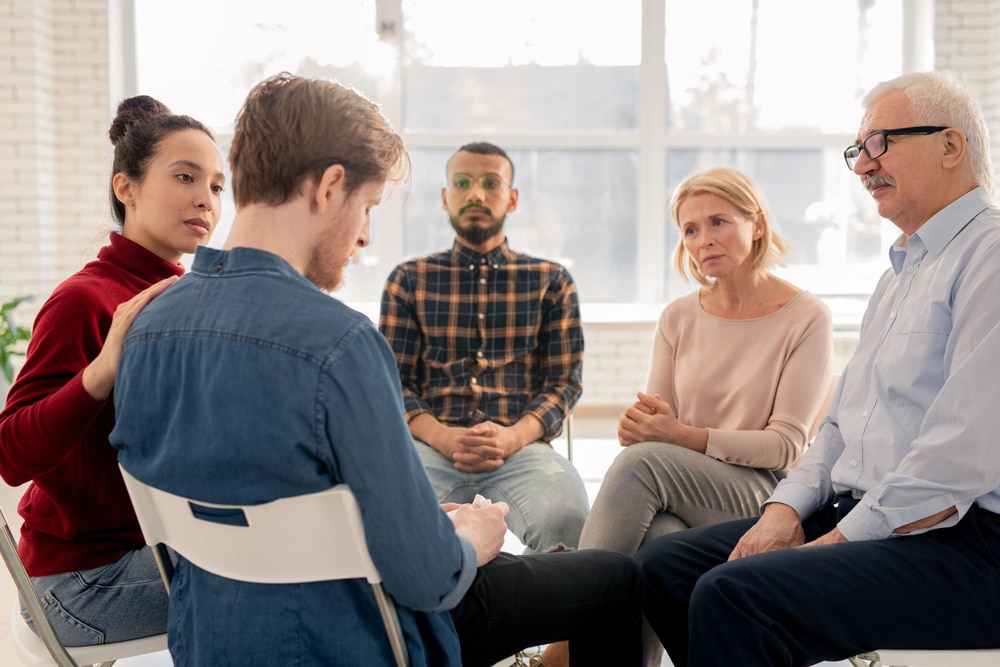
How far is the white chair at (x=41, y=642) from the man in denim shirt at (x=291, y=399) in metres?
0.26

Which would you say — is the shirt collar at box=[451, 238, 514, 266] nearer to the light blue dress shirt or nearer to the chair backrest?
the light blue dress shirt

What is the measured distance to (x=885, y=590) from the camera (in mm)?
1579

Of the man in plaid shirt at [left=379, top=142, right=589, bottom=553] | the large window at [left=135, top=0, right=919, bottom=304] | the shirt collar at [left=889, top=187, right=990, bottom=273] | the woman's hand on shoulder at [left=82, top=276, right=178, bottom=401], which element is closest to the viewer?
the woman's hand on shoulder at [left=82, top=276, right=178, bottom=401]

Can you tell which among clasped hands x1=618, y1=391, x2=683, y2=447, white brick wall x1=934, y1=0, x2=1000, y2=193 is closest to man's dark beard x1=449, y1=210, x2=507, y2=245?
clasped hands x1=618, y1=391, x2=683, y2=447

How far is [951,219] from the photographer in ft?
5.95

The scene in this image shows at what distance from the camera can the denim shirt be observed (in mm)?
1141

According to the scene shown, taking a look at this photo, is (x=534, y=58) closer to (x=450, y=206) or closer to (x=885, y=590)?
(x=450, y=206)

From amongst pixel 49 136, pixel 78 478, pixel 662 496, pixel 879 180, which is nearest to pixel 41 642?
pixel 78 478

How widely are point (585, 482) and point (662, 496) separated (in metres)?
A: 2.27

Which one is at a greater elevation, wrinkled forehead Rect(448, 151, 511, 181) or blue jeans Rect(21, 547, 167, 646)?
wrinkled forehead Rect(448, 151, 511, 181)

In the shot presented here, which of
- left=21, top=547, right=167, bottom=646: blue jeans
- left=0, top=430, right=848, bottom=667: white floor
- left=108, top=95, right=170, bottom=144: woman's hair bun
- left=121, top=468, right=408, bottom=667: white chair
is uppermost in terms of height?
left=108, top=95, right=170, bottom=144: woman's hair bun

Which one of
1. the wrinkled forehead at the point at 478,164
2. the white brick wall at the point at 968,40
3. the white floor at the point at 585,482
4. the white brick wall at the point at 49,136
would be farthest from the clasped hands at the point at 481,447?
the white brick wall at the point at 968,40

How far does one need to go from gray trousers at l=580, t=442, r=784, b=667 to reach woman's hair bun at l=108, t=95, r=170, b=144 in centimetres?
134

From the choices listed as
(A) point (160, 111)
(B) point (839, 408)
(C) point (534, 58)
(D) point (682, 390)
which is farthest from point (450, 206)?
(C) point (534, 58)
